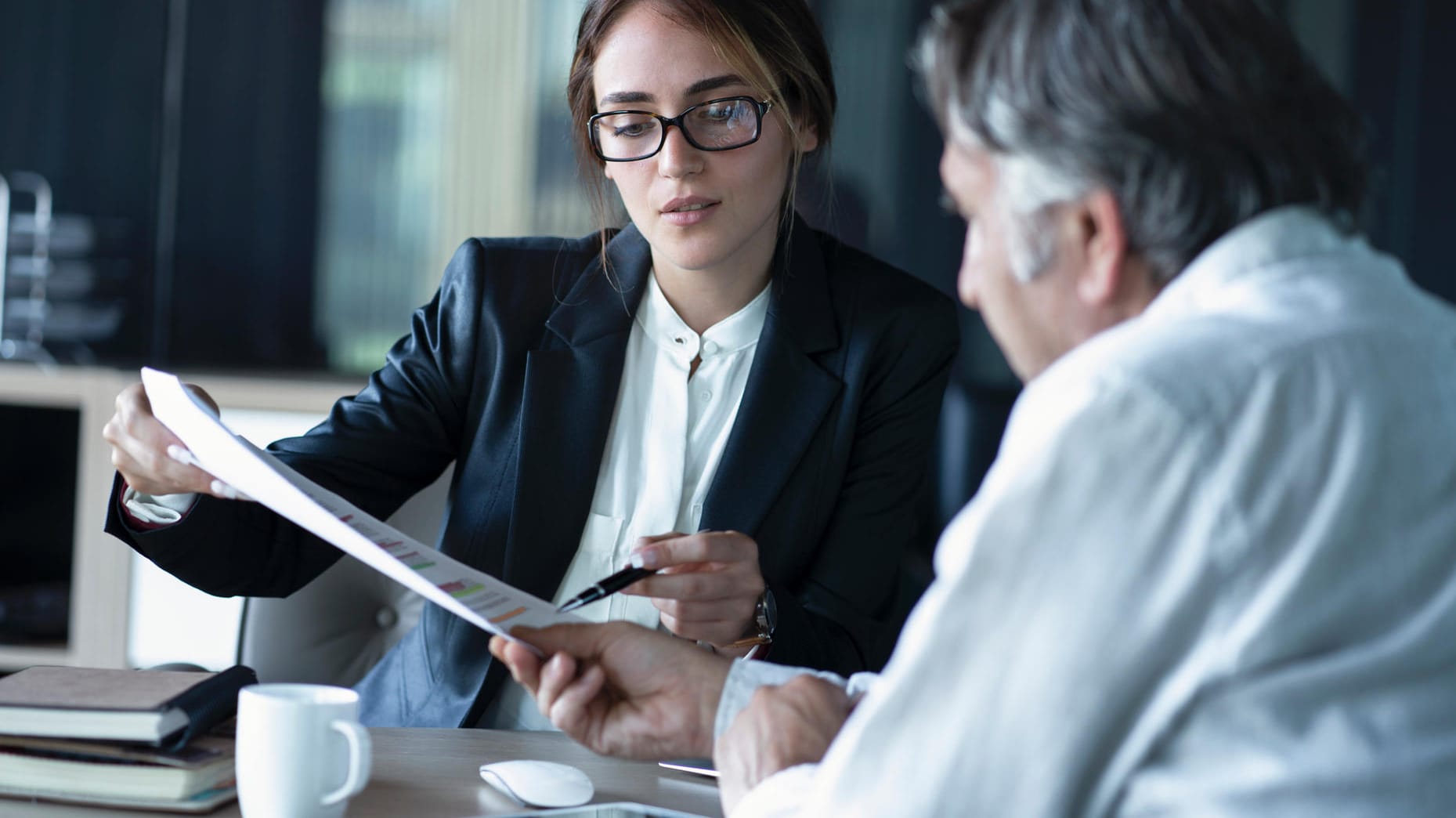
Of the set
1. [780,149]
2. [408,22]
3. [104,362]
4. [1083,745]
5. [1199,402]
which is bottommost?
[104,362]

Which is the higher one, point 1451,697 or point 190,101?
point 190,101

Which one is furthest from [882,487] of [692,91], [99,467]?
[99,467]

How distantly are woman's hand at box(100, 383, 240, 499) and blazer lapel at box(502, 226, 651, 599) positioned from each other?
1.12 ft

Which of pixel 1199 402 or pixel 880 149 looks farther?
pixel 880 149

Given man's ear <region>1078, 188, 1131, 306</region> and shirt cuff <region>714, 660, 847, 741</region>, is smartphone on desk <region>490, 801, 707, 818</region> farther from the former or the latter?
man's ear <region>1078, 188, 1131, 306</region>

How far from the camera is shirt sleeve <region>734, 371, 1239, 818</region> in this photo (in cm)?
58

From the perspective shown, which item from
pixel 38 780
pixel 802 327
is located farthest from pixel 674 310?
pixel 38 780

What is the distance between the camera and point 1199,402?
59 centimetres

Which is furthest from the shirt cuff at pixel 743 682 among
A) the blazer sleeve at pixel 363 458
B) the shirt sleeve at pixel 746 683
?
the blazer sleeve at pixel 363 458

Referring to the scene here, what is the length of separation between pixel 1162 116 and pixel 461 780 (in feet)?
2.16

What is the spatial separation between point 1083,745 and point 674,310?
3.34 ft

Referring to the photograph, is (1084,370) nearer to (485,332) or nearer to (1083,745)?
(1083,745)

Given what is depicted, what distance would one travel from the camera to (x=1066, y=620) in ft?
1.92

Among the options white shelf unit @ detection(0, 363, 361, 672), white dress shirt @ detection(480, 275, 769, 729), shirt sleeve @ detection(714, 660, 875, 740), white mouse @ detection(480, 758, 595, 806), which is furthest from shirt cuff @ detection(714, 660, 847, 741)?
white shelf unit @ detection(0, 363, 361, 672)
